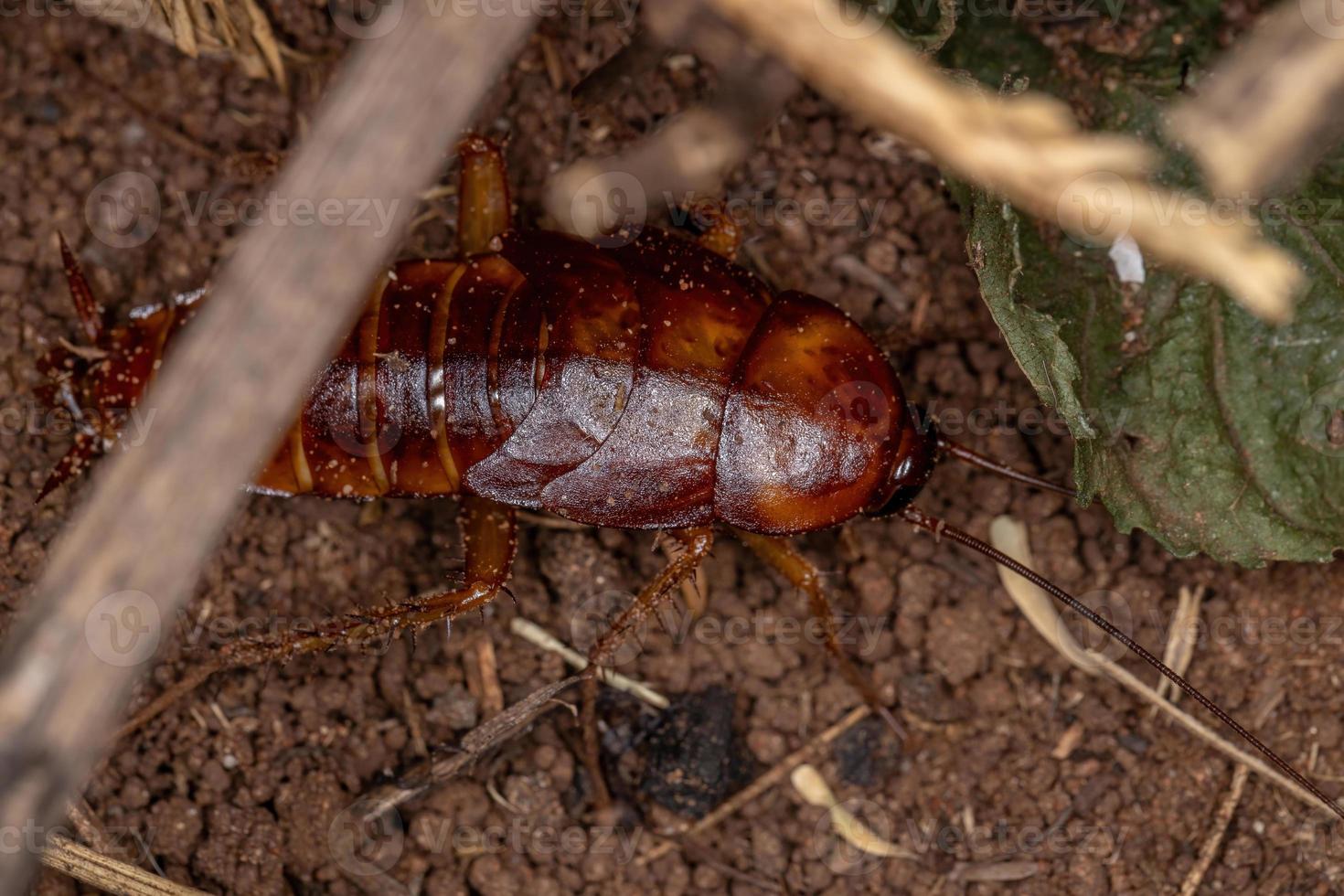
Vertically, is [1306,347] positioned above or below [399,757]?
above

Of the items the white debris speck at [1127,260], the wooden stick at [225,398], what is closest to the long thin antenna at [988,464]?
the white debris speck at [1127,260]

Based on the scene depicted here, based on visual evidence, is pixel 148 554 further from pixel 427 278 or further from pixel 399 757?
pixel 399 757

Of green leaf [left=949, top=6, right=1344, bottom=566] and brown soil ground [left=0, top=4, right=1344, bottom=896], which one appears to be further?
brown soil ground [left=0, top=4, right=1344, bottom=896]

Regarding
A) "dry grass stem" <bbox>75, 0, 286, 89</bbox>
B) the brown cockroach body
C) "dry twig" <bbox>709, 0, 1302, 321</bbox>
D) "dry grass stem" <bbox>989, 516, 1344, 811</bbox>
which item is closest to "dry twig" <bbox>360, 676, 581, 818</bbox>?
the brown cockroach body

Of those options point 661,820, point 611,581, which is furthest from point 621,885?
point 611,581

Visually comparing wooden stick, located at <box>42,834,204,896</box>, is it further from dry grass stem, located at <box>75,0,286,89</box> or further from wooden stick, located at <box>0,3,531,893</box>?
dry grass stem, located at <box>75,0,286,89</box>

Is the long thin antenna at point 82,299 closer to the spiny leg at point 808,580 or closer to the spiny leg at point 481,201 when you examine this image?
the spiny leg at point 481,201

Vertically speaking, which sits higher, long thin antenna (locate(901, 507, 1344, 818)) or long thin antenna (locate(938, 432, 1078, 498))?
long thin antenna (locate(938, 432, 1078, 498))

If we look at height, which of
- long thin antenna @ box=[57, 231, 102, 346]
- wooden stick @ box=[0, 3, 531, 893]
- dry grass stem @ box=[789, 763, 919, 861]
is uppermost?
wooden stick @ box=[0, 3, 531, 893]
